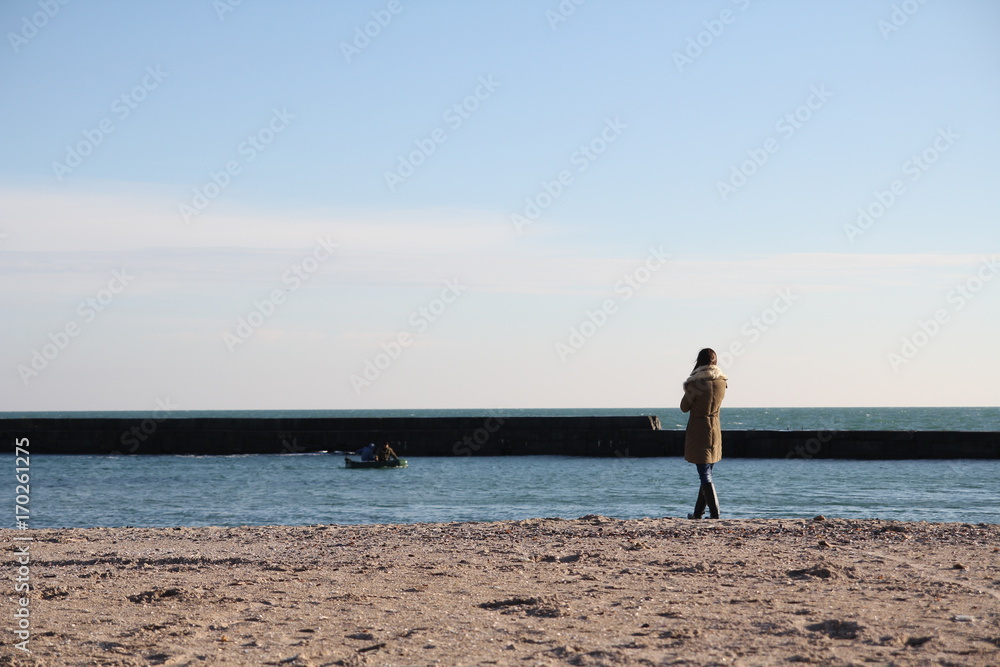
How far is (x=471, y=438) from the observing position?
52062mm

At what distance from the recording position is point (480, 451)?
51312mm

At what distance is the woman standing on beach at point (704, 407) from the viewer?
10.3 m

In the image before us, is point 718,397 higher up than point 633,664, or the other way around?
point 718,397

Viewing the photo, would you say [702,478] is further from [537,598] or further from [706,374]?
[537,598]

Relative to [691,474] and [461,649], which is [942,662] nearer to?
[461,649]

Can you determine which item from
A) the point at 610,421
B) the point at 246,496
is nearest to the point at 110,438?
the point at 610,421

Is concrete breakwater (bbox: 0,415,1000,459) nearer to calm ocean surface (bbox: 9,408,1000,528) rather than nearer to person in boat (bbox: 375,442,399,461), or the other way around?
calm ocean surface (bbox: 9,408,1000,528)

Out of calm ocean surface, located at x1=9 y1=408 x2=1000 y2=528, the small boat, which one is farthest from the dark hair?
the small boat

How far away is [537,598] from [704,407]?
4510mm

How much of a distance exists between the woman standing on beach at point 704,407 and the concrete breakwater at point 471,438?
37.3m

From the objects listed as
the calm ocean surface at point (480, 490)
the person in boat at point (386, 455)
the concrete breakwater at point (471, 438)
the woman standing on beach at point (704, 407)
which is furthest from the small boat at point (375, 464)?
the woman standing on beach at point (704, 407)

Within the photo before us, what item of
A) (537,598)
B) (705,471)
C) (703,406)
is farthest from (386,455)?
(537,598)

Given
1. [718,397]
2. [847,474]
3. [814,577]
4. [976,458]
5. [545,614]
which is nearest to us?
[545,614]

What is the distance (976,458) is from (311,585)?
43.4 m
